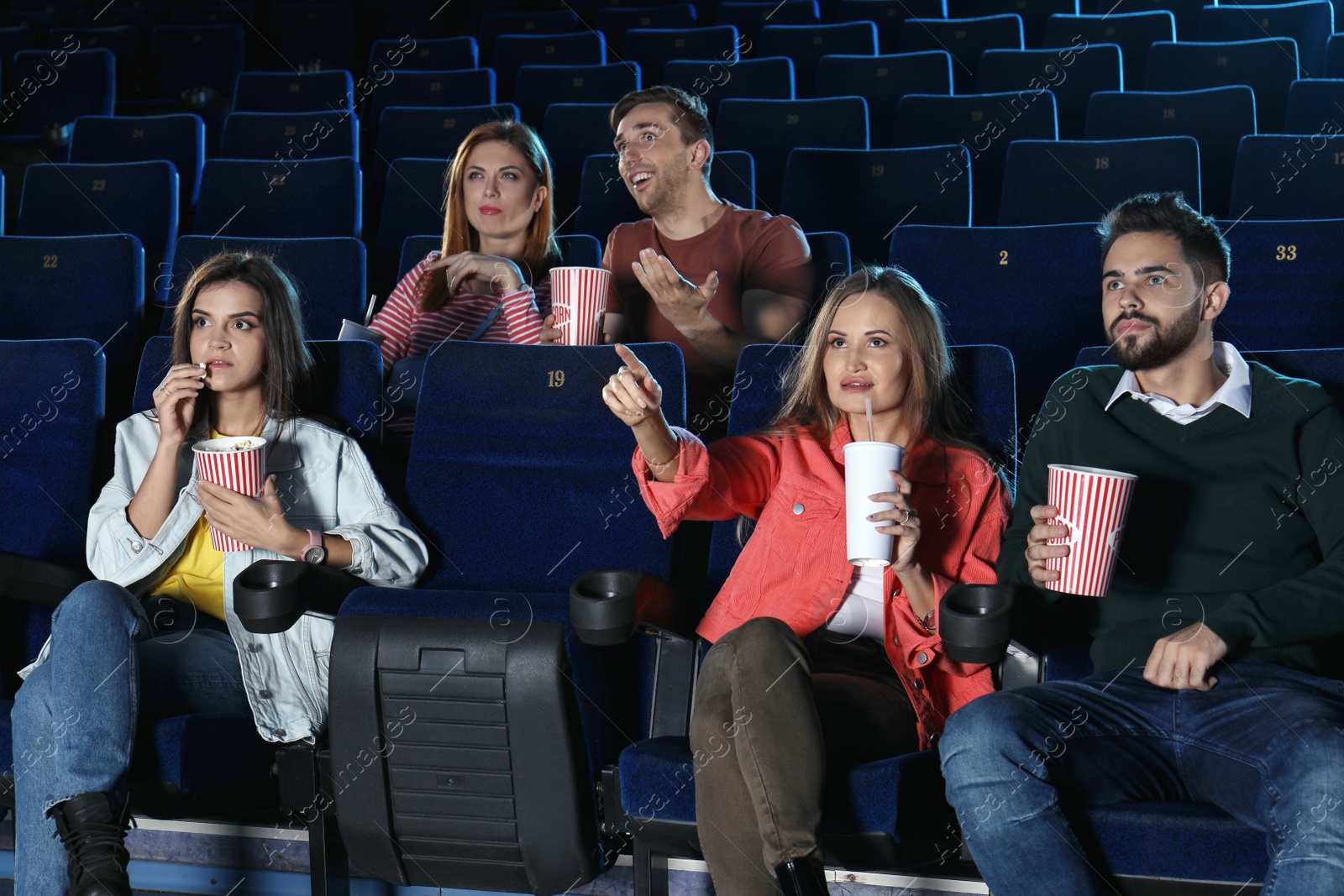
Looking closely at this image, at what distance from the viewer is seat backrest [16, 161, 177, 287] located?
2.35 meters

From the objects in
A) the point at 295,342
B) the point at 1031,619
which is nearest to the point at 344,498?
the point at 295,342

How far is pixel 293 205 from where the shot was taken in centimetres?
237

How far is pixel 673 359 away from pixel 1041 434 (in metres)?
0.39

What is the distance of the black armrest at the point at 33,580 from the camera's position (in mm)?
1154

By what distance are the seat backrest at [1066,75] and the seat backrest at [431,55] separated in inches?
58.0

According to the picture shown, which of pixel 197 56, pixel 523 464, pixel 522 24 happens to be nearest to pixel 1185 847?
pixel 523 464

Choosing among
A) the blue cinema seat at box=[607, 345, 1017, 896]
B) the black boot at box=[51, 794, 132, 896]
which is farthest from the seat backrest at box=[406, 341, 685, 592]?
the black boot at box=[51, 794, 132, 896]

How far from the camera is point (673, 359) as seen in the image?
128cm

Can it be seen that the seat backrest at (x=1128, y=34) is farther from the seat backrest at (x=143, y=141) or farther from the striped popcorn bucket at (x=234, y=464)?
the striped popcorn bucket at (x=234, y=464)

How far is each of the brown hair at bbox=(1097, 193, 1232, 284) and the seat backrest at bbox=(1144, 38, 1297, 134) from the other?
180 cm

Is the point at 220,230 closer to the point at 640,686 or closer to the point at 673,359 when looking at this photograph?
the point at 673,359

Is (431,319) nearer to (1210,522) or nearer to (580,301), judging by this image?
(580,301)

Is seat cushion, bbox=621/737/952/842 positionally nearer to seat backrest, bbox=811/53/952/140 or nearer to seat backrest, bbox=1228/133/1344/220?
seat backrest, bbox=1228/133/1344/220

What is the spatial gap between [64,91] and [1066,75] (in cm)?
264
